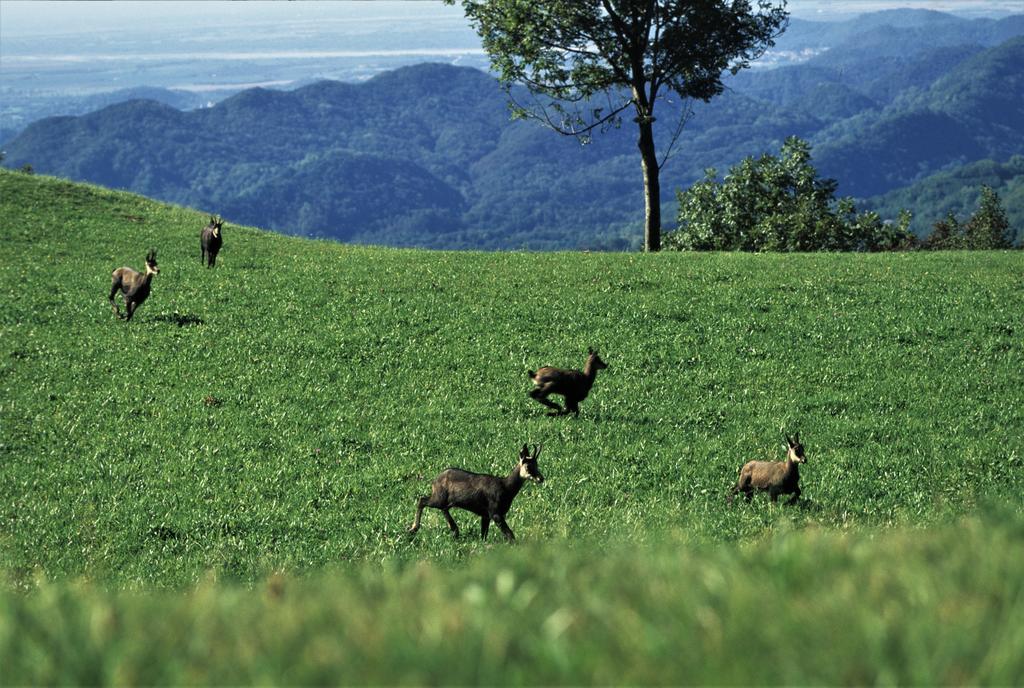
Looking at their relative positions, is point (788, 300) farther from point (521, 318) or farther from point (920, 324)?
point (521, 318)

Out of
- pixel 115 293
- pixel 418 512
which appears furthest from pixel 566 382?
pixel 115 293

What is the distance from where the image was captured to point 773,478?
46.1ft

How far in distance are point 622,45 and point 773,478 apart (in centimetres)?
3834

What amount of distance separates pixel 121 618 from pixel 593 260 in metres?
34.9

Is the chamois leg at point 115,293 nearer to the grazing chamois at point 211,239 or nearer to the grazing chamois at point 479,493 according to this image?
the grazing chamois at point 211,239

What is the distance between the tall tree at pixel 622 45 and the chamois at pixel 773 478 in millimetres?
34413

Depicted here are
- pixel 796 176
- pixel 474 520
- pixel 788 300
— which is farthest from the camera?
pixel 796 176

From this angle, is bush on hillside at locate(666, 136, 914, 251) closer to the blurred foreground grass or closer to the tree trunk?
the tree trunk

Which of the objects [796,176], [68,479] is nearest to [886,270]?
[68,479]

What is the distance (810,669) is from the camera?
2846 mm

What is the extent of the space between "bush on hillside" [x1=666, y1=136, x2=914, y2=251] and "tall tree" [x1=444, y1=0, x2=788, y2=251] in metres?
19.1

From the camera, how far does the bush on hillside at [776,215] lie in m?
65.4

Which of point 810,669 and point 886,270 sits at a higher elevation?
point 810,669

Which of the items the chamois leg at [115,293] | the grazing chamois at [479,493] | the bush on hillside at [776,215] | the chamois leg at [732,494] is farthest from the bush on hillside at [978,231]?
the grazing chamois at [479,493]
